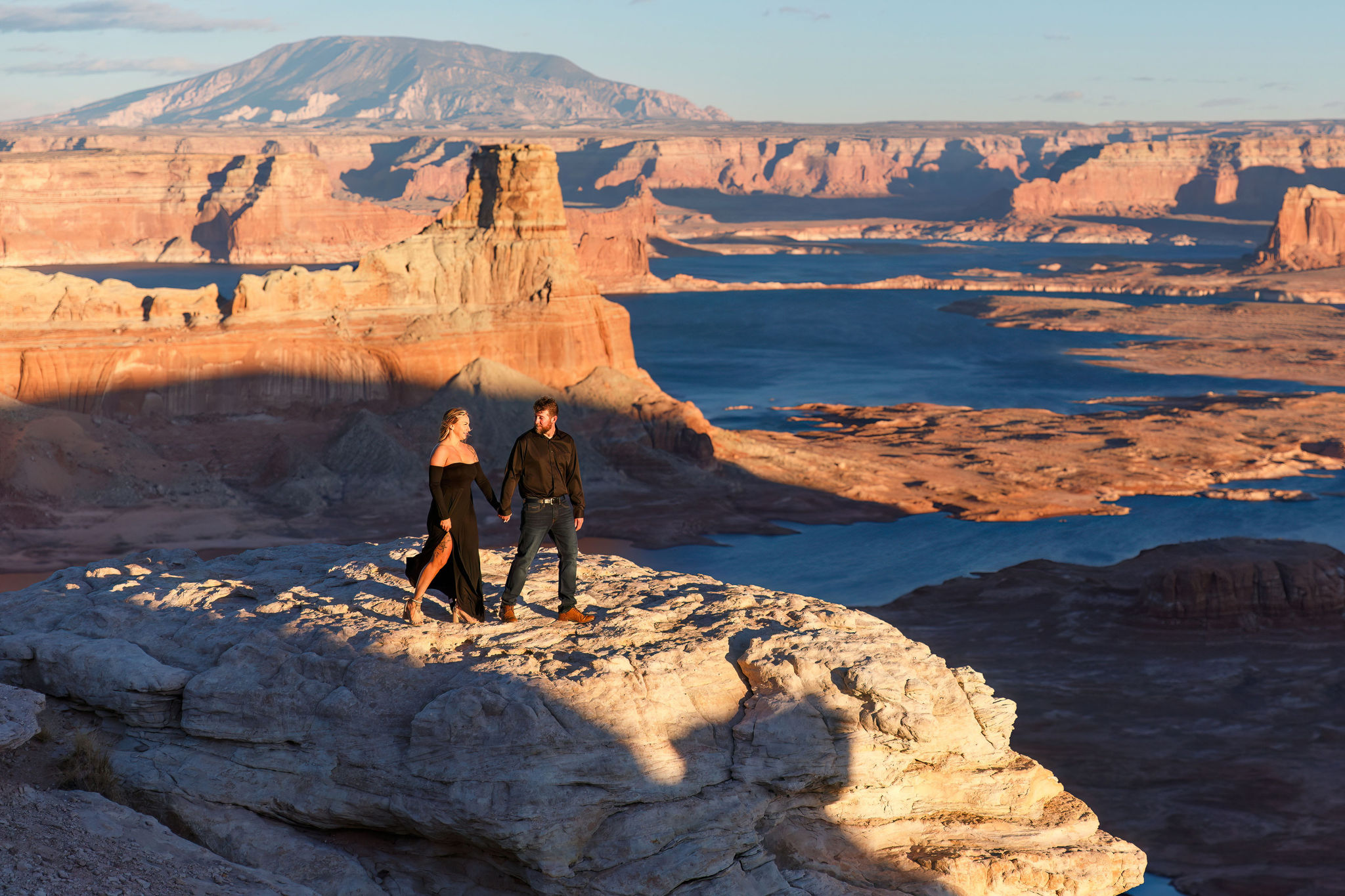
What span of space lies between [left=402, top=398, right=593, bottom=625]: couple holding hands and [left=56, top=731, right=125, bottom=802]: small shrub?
9.88ft

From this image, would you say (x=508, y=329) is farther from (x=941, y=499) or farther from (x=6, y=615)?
(x=6, y=615)

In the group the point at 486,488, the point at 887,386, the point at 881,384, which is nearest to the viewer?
the point at 486,488

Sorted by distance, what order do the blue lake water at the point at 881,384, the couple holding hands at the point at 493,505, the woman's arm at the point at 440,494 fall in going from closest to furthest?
the woman's arm at the point at 440,494, the couple holding hands at the point at 493,505, the blue lake water at the point at 881,384

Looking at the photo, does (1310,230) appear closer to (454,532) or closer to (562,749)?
(454,532)

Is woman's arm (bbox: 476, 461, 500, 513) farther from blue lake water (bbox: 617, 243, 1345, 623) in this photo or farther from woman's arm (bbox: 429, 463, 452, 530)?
blue lake water (bbox: 617, 243, 1345, 623)

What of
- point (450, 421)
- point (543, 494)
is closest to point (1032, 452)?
point (543, 494)

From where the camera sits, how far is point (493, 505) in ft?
40.3

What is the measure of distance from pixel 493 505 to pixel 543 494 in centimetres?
53

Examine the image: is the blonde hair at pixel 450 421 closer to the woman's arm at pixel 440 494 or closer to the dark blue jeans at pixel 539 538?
the woman's arm at pixel 440 494

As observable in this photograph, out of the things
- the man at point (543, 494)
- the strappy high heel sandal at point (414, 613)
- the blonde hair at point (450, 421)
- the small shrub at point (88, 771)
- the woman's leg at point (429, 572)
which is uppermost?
the blonde hair at point (450, 421)

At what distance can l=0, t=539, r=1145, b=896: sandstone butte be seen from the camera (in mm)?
10680

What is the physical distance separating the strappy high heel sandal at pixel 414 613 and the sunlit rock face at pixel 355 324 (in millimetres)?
33951

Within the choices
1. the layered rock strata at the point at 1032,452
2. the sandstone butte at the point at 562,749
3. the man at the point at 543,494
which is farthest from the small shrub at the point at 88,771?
the layered rock strata at the point at 1032,452

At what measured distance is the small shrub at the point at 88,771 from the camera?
35.2 ft
